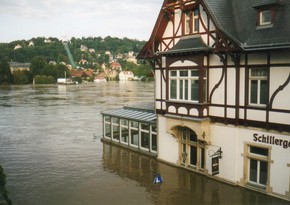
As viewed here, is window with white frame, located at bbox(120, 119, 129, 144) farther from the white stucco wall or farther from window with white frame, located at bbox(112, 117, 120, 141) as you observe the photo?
the white stucco wall

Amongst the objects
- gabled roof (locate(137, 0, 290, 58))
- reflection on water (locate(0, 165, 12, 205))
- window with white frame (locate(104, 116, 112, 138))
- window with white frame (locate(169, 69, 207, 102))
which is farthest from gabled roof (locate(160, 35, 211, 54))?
window with white frame (locate(104, 116, 112, 138))

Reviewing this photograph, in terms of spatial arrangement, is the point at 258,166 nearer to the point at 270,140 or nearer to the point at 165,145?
the point at 270,140

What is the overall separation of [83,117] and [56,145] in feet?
52.8

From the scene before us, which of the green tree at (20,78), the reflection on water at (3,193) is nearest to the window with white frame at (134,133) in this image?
the reflection on water at (3,193)

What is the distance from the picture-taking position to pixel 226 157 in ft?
53.3

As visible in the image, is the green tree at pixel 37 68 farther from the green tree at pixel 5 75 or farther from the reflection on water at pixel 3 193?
the reflection on water at pixel 3 193

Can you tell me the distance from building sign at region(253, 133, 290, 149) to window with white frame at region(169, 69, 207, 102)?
10.2ft

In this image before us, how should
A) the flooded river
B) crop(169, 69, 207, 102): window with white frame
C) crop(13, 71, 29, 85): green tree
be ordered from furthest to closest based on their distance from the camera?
crop(13, 71, 29, 85): green tree → crop(169, 69, 207, 102): window with white frame → the flooded river

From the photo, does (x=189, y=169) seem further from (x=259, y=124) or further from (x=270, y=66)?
(x=270, y=66)

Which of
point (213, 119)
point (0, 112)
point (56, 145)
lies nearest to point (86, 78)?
point (0, 112)

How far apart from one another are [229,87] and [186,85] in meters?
2.35

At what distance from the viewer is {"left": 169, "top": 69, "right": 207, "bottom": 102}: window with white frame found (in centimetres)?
1661

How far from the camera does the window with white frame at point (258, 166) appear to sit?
14906 millimetres

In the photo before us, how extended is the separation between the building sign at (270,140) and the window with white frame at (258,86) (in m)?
1.40
